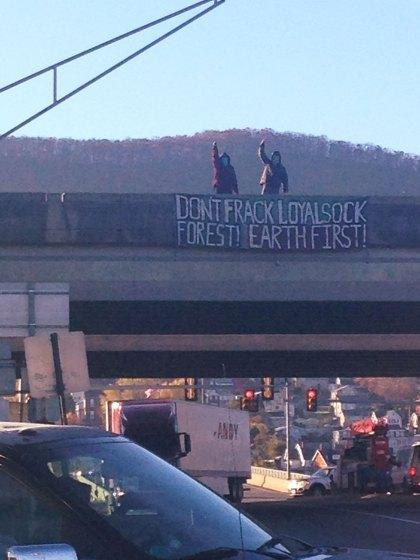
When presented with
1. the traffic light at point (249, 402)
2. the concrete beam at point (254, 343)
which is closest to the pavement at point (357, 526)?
the concrete beam at point (254, 343)

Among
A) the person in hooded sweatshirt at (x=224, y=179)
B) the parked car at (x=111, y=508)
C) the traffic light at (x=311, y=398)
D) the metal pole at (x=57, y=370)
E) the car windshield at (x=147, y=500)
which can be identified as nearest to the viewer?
the parked car at (x=111, y=508)

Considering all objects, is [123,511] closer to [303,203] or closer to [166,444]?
[303,203]

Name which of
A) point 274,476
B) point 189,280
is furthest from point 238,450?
point 274,476

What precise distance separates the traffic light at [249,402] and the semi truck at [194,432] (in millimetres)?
1662

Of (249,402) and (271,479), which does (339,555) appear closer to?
(249,402)

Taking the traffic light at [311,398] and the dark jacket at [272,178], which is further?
the traffic light at [311,398]

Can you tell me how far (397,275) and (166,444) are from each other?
8747mm

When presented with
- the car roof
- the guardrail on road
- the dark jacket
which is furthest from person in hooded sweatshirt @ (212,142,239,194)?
the guardrail on road

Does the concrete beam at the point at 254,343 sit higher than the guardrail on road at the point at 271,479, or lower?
higher

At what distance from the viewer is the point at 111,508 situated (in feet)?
16.0

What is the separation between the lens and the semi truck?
112 ft

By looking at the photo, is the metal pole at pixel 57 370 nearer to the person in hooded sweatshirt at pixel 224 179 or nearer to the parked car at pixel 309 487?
the person in hooded sweatshirt at pixel 224 179

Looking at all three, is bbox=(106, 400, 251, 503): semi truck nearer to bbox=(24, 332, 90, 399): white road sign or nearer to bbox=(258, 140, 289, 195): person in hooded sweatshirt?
bbox=(258, 140, 289, 195): person in hooded sweatshirt

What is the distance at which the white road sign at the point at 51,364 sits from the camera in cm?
1392
